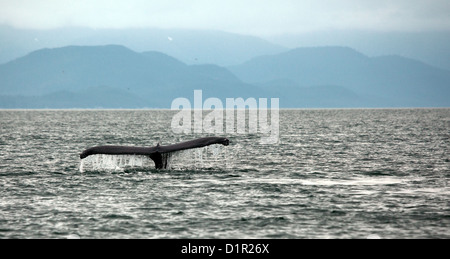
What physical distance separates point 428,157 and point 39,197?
24.3 m

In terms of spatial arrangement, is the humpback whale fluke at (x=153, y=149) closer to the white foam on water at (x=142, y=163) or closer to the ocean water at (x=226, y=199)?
the ocean water at (x=226, y=199)

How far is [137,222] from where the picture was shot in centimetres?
1830

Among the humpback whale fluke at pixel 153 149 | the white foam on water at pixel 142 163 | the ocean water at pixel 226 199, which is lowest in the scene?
the ocean water at pixel 226 199

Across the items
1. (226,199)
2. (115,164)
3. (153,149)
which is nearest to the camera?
(226,199)

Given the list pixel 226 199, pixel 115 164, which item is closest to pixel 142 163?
pixel 115 164

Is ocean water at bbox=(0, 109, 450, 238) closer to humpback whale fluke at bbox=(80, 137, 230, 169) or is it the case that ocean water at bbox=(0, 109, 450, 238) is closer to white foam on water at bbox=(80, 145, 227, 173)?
white foam on water at bbox=(80, 145, 227, 173)

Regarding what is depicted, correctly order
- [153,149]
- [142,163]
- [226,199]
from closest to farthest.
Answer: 1. [226,199]
2. [153,149]
3. [142,163]

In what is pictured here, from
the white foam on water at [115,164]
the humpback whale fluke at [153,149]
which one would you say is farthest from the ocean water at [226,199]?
the humpback whale fluke at [153,149]

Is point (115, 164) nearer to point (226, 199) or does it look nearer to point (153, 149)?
point (153, 149)

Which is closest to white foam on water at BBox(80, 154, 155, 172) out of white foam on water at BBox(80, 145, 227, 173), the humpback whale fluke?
white foam on water at BBox(80, 145, 227, 173)

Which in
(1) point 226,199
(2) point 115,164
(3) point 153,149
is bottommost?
(1) point 226,199

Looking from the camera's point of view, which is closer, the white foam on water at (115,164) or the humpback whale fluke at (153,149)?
the humpback whale fluke at (153,149)

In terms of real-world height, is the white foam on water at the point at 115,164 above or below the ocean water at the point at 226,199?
above
